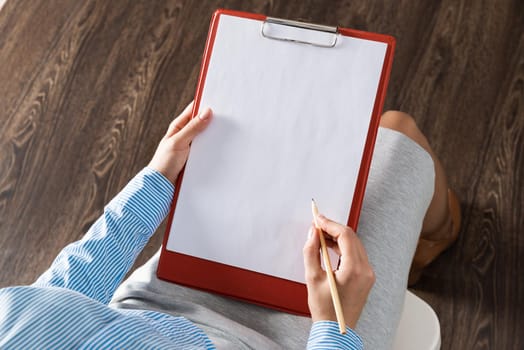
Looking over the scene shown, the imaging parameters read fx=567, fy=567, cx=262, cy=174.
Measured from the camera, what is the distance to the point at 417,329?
879mm

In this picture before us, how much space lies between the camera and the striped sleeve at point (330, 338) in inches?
24.6

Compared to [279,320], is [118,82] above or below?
above

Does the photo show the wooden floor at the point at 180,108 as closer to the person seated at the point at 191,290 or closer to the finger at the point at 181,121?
the person seated at the point at 191,290

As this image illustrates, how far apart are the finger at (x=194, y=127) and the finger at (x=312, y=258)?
0.20m

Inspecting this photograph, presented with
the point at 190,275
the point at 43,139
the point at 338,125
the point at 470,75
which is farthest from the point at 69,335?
the point at 470,75

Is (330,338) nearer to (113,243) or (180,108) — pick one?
(113,243)

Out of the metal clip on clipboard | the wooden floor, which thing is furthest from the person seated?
the wooden floor

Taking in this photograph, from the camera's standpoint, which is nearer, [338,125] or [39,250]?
[338,125]

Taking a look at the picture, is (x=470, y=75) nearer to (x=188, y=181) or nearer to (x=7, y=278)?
(x=188, y=181)

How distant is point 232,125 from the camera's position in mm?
735

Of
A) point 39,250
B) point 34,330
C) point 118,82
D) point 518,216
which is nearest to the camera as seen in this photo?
point 34,330

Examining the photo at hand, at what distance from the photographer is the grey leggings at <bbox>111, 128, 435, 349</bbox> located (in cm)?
73

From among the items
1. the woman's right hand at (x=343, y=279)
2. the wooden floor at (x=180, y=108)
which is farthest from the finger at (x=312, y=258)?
the wooden floor at (x=180, y=108)

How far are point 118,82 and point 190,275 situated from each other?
0.79 metres
